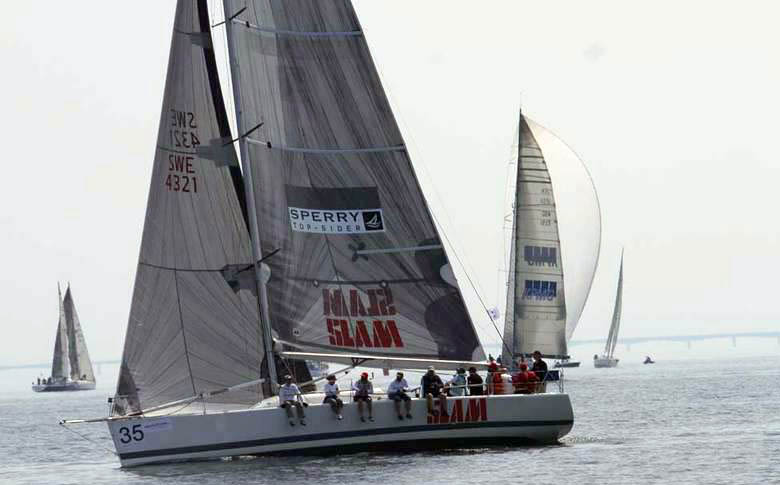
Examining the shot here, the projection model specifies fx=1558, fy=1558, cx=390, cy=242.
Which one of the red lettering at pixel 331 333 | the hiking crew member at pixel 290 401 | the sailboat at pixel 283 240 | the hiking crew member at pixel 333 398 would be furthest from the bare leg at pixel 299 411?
the red lettering at pixel 331 333

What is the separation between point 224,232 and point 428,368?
503 centimetres

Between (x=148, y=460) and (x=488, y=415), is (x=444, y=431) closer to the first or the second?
(x=488, y=415)

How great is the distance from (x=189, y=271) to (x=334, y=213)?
3181 mm

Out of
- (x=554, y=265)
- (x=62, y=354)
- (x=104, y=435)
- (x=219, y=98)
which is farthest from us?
(x=62, y=354)

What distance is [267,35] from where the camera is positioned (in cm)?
3203

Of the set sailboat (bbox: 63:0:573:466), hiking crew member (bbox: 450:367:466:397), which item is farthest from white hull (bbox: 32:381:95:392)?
hiking crew member (bbox: 450:367:466:397)

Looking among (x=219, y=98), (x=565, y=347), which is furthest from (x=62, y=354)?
(x=219, y=98)

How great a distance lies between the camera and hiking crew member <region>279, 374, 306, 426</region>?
3000cm

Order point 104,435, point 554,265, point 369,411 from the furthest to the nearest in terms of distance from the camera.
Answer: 1. point 554,265
2. point 104,435
3. point 369,411

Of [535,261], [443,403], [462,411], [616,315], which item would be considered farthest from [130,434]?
→ [616,315]

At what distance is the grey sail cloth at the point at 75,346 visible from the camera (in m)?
117

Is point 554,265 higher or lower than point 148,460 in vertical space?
higher

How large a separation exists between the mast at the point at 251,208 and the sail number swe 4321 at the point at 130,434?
2.78m

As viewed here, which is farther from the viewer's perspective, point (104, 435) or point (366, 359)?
point (104, 435)
